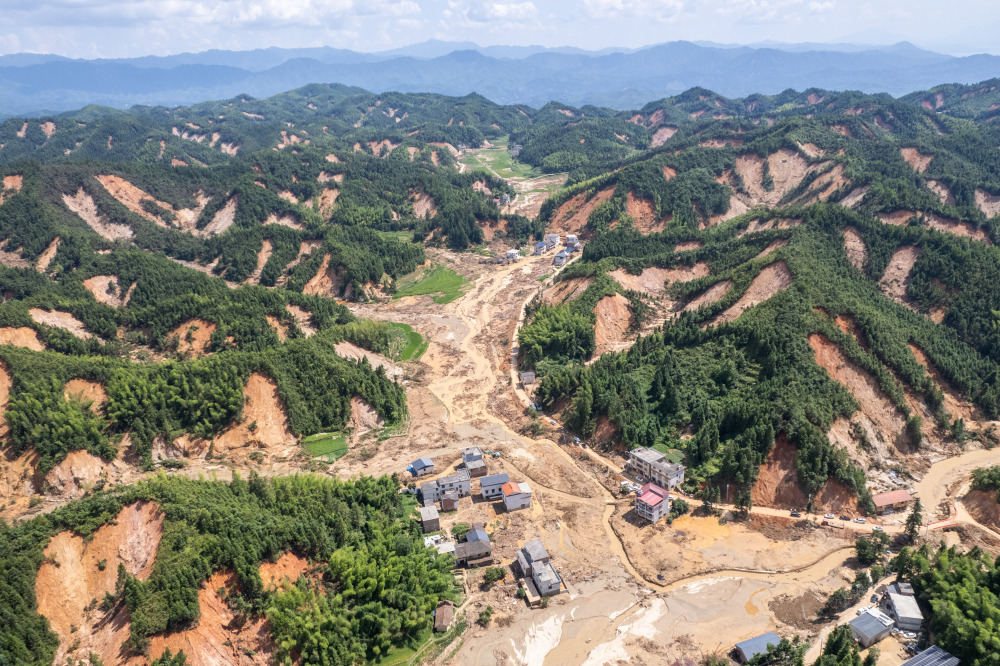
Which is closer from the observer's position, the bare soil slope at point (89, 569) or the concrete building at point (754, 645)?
the bare soil slope at point (89, 569)

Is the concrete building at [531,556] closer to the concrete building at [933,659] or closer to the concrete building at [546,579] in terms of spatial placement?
the concrete building at [546,579]

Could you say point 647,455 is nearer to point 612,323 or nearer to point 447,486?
point 447,486

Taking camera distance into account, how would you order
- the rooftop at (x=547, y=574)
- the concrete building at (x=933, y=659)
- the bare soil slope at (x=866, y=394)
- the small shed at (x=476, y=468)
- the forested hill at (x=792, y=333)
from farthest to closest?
1. the small shed at (x=476, y=468)
2. the bare soil slope at (x=866, y=394)
3. the forested hill at (x=792, y=333)
4. the rooftop at (x=547, y=574)
5. the concrete building at (x=933, y=659)

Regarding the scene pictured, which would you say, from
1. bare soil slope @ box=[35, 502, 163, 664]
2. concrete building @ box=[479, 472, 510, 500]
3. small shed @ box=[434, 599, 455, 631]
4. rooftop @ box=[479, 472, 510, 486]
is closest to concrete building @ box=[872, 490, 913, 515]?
rooftop @ box=[479, 472, 510, 486]

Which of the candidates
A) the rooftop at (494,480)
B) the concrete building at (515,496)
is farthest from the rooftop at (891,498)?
the rooftop at (494,480)

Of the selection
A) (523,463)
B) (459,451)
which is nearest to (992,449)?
(523,463)

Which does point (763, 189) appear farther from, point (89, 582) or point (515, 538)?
point (89, 582)

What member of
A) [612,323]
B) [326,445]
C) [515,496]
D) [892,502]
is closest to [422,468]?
[515,496]
